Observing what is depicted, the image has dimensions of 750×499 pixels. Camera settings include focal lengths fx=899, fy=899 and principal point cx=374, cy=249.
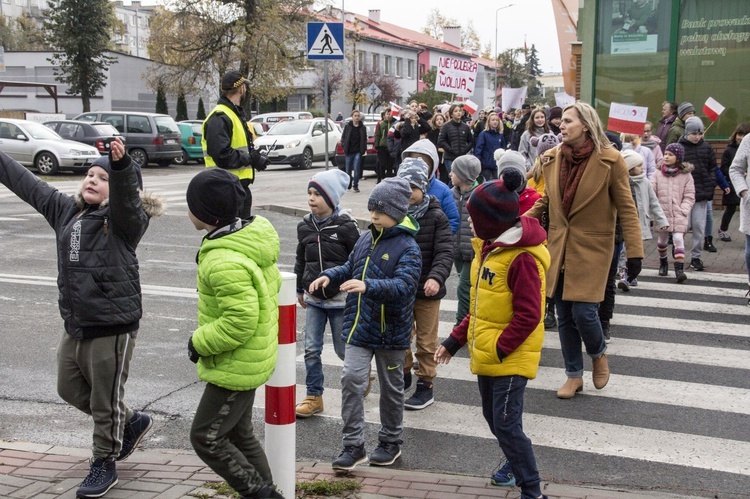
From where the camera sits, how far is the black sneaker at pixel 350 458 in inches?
191

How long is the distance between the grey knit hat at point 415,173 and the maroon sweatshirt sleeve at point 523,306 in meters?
1.68

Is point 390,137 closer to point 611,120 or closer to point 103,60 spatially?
point 611,120

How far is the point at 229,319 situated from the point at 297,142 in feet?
86.5

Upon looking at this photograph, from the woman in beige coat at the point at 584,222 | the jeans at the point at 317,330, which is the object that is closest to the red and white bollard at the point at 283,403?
the jeans at the point at 317,330

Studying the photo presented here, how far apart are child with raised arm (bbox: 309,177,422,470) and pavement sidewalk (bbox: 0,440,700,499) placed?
0.23 m

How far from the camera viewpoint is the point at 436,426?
5.86 metres

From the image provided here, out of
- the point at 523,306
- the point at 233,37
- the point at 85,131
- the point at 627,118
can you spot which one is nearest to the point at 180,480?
the point at 523,306

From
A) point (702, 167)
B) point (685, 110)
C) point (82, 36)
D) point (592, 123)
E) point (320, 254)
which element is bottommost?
point (320, 254)

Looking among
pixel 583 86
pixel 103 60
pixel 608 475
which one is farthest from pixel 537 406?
pixel 103 60

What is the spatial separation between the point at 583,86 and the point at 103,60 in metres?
34.6

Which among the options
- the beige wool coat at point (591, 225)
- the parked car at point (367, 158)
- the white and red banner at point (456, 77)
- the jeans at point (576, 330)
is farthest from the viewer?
the parked car at point (367, 158)

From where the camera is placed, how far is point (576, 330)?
635 centimetres

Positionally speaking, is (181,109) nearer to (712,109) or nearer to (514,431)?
(712,109)

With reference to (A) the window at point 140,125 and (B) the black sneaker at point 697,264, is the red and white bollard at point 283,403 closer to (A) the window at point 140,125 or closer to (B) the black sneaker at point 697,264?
(B) the black sneaker at point 697,264
